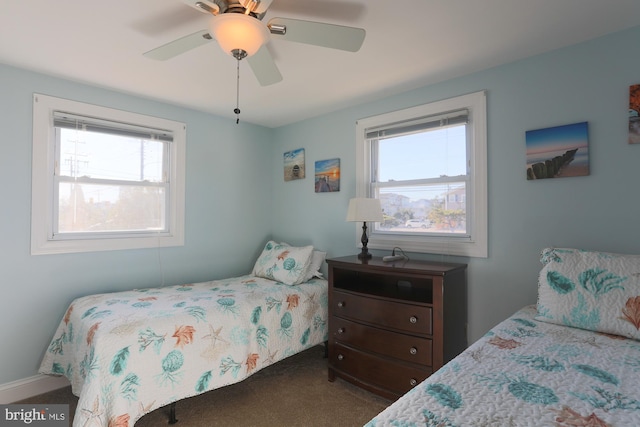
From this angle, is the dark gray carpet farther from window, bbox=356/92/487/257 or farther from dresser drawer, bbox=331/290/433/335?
window, bbox=356/92/487/257

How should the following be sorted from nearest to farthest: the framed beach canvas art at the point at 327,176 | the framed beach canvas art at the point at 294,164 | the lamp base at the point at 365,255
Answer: the lamp base at the point at 365,255 → the framed beach canvas art at the point at 327,176 → the framed beach canvas art at the point at 294,164

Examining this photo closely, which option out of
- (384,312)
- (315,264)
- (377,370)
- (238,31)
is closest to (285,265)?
(315,264)

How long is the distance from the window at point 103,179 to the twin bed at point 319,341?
0.55 metres

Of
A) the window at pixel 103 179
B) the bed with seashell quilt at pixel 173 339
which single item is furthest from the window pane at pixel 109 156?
the bed with seashell quilt at pixel 173 339

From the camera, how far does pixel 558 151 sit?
6.71ft

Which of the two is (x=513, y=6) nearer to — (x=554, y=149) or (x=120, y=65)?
(x=554, y=149)

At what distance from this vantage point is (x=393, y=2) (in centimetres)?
162

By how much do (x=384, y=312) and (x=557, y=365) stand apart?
118 centimetres

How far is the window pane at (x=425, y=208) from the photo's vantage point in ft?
8.40

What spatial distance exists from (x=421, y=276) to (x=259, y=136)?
2501mm

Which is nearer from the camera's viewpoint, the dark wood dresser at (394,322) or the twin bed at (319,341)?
the twin bed at (319,341)

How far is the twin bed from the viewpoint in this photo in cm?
95

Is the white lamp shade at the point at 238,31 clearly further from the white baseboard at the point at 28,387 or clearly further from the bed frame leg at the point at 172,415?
the white baseboard at the point at 28,387

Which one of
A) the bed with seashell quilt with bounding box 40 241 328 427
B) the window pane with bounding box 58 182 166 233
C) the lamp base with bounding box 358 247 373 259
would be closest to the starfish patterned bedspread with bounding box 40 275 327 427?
the bed with seashell quilt with bounding box 40 241 328 427
